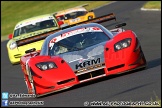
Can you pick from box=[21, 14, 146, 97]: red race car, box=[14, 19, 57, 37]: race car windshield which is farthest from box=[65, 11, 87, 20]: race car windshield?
box=[21, 14, 146, 97]: red race car

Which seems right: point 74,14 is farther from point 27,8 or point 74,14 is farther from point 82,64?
point 27,8

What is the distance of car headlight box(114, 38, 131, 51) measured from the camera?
33.1 feet

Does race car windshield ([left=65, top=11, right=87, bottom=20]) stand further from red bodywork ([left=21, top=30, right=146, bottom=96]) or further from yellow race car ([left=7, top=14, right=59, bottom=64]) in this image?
red bodywork ([left=21, top=30, right=146, bottom=96])

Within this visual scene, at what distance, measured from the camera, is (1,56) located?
77.2 feet

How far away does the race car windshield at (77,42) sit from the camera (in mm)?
10773

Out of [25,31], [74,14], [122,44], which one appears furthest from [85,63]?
[74,14]

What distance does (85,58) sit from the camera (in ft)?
32.2

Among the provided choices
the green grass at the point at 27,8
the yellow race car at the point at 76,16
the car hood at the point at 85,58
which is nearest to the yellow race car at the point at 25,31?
the yellow race car at the point at 76,16

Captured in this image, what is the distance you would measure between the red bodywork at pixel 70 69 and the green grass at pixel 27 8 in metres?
31.4

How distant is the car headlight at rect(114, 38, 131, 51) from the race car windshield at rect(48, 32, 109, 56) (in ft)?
2.31

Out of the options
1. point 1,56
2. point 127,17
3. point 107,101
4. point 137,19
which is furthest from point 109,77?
point 127,17

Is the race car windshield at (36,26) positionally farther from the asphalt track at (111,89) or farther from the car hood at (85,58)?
the car hood at (85,58)

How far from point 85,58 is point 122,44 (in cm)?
77

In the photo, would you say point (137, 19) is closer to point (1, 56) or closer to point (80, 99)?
point (1, 56)
